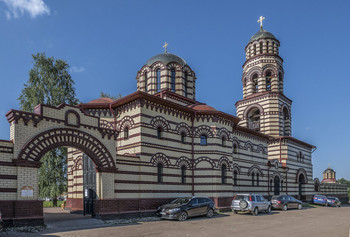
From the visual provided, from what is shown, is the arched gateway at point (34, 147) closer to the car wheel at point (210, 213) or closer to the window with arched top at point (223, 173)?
the car wheel at point (210, 213)

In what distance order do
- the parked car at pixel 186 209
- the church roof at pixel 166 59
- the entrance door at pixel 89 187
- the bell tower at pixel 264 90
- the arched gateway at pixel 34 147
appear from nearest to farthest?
the arched gateway at pixel 34 147
the parked car at pixel 186 209
the entrance door at pixel 89 187
the church roof at pixel 166 59
the bell tower at pixel 264 90

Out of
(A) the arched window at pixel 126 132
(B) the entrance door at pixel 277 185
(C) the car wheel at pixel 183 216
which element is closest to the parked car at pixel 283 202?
(B) the entrance door at pixel 277 185

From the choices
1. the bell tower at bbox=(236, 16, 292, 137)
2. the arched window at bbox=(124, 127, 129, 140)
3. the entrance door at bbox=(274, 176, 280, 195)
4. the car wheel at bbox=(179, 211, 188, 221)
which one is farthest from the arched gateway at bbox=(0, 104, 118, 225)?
A: the bell tower at bbox=(236, 16, 292, 137)

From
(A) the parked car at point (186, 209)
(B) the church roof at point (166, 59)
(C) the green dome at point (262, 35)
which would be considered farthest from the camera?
(C) the green dome at point (262, 35)

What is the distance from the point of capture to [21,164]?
13.3 metres

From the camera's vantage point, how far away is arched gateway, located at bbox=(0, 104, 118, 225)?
1295cm

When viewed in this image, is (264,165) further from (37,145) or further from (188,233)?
(37,145)

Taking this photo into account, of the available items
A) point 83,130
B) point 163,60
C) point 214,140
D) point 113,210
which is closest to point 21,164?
point 83,130

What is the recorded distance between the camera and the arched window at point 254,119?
118 ft

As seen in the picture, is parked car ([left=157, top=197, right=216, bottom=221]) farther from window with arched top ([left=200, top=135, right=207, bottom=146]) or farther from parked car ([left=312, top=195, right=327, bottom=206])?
parked car ([left=312, top=195, right=327, bottom=206])

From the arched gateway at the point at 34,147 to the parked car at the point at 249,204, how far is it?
870 cm

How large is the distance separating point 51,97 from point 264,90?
22.4m

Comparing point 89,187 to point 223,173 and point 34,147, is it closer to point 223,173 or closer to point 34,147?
point 34,147

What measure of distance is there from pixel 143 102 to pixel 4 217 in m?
9.52
